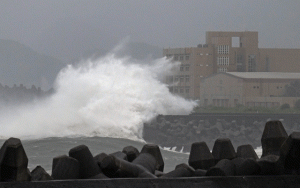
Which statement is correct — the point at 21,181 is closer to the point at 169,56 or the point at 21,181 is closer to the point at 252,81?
the point at 252,81

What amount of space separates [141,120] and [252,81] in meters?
40.1

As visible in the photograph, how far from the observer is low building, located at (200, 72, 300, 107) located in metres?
78.2

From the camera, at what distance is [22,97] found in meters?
84.5

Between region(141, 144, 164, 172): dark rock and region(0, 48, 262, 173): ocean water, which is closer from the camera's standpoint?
region(141, 144, 164, 172): dark rock

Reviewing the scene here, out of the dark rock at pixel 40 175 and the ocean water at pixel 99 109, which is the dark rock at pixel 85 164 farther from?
the ocean water at pixel 99 109

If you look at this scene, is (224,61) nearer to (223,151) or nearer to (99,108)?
(99,108)

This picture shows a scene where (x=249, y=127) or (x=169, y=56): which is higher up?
(x=169, y=56)

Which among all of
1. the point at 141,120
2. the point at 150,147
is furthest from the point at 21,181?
the point at 141,120

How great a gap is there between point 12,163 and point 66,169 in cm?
60

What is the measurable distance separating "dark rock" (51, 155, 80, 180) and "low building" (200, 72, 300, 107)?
72.2m

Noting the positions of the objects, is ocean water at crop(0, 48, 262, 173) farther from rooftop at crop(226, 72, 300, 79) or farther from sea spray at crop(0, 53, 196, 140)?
rooftop at crop(226, 72, 300, 79)

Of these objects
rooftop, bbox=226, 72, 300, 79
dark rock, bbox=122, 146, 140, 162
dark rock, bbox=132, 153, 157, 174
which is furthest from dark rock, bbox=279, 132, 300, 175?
rooftop, bbox=226, 72, 300, 79

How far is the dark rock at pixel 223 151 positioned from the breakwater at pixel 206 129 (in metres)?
33.1

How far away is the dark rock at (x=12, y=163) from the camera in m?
4.73
